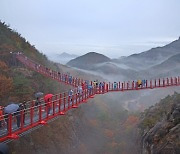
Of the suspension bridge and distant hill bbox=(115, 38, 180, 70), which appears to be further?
distant hill bbox=(115, 38, 180, 70)

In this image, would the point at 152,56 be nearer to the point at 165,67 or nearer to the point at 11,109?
the point at 165,67

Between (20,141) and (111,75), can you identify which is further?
(111,75)

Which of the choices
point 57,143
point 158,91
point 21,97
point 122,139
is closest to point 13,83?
point 21,97

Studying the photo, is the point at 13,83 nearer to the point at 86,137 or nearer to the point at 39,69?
the point at 39,69

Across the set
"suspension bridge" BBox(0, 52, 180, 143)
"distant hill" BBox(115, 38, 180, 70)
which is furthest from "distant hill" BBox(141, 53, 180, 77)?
"suspension bridge" BBox(0, 52, 180, 143)

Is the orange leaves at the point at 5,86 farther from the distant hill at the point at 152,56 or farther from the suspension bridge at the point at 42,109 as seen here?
the distant hill at the point at 152,56

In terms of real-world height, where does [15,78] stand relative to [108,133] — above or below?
above

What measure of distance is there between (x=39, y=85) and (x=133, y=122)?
96.5 feet

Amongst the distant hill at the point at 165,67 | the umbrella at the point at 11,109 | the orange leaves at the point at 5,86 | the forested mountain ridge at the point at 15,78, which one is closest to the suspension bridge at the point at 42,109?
the umbrella at the point at 11,109

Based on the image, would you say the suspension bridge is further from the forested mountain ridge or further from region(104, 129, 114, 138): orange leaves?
region(104, 129, 114, 138): orange leaves

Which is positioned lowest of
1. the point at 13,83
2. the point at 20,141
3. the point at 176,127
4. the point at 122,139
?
the point at 122,139

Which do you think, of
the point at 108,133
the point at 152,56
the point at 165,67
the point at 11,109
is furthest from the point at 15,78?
the point at 152,56

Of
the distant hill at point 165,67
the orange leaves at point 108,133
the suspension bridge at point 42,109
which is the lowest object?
the orange leaves at point 108,133

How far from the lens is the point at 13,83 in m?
24.3
